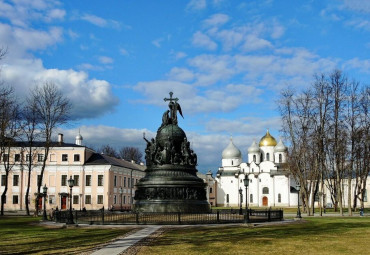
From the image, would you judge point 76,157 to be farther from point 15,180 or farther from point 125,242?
point 125,242

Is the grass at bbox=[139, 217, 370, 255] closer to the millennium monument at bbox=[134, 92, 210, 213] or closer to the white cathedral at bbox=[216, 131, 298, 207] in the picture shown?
the millennium monument at bbox=[134, 92, 210, 213]

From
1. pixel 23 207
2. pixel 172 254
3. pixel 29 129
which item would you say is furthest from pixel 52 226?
pixel 23 207

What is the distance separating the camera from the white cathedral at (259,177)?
359 feet

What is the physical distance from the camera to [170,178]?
31.3 metres

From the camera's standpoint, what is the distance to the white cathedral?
10934 centimetres

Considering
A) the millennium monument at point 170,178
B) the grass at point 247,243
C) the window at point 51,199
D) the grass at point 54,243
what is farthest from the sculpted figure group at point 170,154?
the window at point 51,199

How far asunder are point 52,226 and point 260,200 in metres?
88.7

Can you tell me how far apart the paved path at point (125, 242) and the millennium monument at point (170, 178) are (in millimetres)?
7031

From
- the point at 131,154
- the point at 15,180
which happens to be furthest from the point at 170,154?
the point at 131,154

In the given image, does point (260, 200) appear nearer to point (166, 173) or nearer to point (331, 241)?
point (166, 173)

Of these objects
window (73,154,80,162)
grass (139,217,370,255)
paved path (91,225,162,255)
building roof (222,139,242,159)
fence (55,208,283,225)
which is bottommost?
grass (139,217,370,255)

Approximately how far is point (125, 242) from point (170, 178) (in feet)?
45.1

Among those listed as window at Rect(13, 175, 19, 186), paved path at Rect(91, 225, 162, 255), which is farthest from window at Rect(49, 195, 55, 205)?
paved path at Rect(91, 225, 162, 255)

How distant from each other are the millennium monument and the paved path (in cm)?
703
